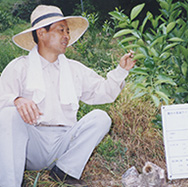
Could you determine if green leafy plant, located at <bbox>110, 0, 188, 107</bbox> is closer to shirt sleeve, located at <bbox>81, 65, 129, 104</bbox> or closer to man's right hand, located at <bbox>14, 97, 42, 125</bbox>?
shirt sleeve, located at <bbox>81, 65, 129, 104</bbox>

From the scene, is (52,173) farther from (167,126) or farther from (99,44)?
(99,44)

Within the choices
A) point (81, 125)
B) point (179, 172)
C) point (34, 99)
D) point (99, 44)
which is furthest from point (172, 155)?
point (99, 44)

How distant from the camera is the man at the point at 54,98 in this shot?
75.5 inches

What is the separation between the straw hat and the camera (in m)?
1.99

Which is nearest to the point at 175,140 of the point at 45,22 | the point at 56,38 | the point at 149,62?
the point at 149,62

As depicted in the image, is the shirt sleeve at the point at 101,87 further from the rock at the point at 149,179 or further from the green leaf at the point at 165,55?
the rock at the point at 149,179

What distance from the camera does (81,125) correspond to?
1.98 meters

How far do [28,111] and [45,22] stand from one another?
1.88 feet

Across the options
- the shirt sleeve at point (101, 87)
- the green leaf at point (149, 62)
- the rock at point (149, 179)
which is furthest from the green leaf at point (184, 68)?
the rock at point (149, 179)

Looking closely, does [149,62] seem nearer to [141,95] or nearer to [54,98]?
[141,95]

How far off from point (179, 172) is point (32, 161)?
2.94ft

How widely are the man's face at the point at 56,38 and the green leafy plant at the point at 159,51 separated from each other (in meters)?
0.35

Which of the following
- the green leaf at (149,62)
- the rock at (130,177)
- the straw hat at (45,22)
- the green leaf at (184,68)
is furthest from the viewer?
the rock at (130,177)

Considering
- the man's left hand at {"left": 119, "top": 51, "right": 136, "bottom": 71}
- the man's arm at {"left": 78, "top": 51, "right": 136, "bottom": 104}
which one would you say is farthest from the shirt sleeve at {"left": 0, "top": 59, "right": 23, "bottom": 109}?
the man's left hand at {"left": 119, "top": 51, "right": 136, "bottom": 71}
